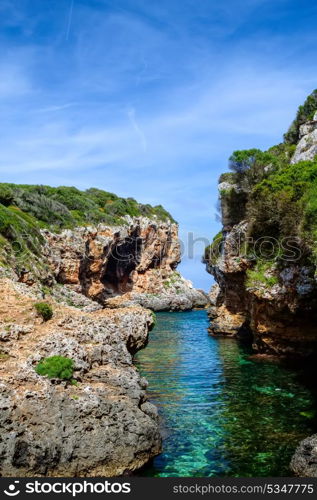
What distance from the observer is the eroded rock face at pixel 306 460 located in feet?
42.5

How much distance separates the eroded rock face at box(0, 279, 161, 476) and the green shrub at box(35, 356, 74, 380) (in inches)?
8.6

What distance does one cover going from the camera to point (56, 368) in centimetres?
1409

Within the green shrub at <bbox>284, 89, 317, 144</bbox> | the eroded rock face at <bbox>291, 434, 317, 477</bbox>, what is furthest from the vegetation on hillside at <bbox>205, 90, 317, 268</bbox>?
Result: the eroded rock face at <bbox>291, 434, 317, 477</bbox>

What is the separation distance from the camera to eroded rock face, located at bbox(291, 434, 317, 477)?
42.5 feet

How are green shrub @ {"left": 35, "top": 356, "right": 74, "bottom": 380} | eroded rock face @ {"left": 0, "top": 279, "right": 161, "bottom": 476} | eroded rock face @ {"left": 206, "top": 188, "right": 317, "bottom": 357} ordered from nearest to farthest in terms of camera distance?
eroded rock face @ {"left": 0, "top": 279, "right": 161, "bottom": 476}, green shrub @ {"left": 35, "top": 356, "right": 74, "bottom": 380}, eroded rock face @ {"left": 206, "top": 188, "right": 317, "bottom": 357}

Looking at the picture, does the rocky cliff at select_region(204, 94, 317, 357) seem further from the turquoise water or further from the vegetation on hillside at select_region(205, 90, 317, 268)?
the turquoise water

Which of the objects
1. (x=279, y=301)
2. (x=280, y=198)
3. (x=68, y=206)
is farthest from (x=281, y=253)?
(x=68, y=206)

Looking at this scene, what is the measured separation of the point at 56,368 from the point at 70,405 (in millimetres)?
1360

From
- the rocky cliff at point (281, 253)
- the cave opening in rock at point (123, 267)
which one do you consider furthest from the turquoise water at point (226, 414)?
the cave opening in rock at point (123, 267)

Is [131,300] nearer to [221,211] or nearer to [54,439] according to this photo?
[221,211]

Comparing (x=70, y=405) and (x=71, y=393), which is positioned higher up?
(x=71, y=393)

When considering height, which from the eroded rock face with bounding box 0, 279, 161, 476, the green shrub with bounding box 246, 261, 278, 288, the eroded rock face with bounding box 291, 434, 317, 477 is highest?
the green shrub with bounding box 246, 261, 278, 288

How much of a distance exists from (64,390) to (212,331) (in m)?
39.8

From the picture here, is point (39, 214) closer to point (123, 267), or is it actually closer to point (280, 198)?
point (123, 267)
